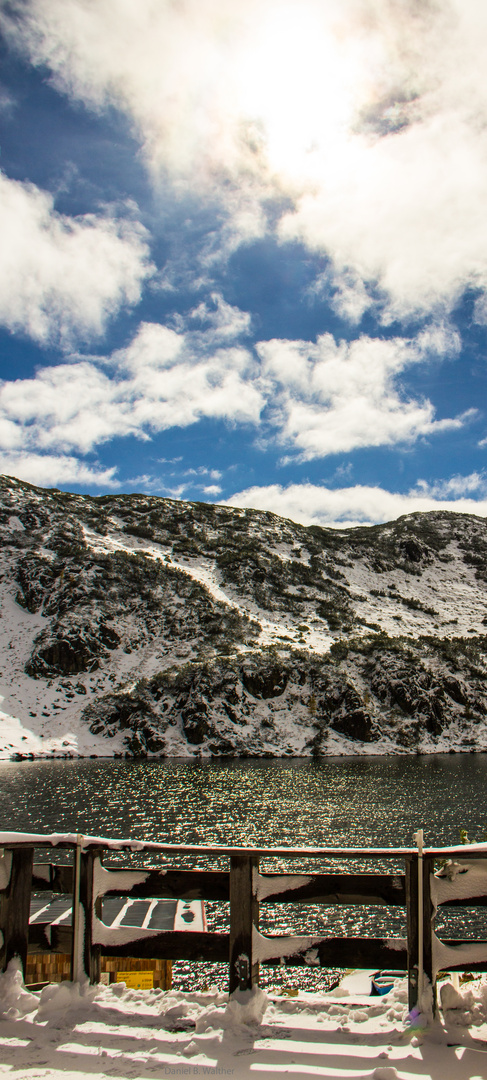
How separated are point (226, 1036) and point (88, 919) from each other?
1.82m

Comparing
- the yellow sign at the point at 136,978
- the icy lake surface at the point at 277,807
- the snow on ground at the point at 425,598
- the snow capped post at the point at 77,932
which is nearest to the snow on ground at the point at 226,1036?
the snow capped post at the point at 77,932

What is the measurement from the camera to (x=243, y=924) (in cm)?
614

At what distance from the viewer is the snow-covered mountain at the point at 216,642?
314 ft

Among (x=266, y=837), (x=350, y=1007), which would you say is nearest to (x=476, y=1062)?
(x=350, y=1007)

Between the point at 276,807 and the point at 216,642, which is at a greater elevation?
the point at 216,642

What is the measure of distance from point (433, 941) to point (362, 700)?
331 ft

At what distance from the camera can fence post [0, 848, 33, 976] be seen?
21.0 ft

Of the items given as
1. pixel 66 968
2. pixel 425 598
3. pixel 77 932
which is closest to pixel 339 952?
pixel 77 932

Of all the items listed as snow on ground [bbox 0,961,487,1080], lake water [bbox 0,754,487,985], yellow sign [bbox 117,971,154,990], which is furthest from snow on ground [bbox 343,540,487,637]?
snow on ground [bbox 0,961,487,1080]

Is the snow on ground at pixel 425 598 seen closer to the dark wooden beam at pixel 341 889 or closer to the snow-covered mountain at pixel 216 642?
the snow-covered mountain at pixel 216 642

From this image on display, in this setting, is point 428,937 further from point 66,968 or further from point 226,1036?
point 66,968

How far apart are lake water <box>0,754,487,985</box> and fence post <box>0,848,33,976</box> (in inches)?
763

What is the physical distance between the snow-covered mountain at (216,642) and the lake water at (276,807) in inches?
744

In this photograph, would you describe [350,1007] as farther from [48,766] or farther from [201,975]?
[48,766]
